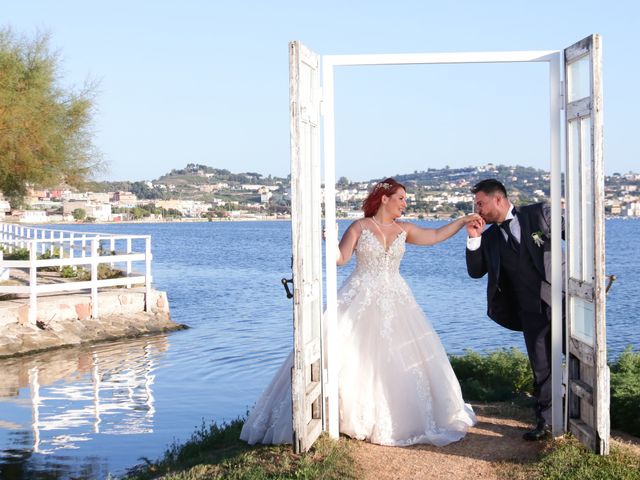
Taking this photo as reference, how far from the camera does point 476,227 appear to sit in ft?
22.7

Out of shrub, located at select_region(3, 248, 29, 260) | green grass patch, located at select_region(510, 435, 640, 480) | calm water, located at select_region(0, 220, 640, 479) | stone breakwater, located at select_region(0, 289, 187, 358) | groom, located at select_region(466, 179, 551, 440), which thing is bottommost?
calm water, located at select_region(0, 220, 640, 479)

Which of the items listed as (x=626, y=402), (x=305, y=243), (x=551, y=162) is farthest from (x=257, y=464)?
(x=626, y=402)

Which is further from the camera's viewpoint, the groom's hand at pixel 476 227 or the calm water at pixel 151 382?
the calm water at pixel 151 382

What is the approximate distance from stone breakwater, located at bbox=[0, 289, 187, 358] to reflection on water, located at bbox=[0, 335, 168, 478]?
499 mm

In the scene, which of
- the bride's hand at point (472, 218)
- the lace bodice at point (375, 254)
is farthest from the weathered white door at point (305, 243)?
the bride's hand at point (472, 218)

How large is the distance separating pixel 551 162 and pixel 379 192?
1.40m

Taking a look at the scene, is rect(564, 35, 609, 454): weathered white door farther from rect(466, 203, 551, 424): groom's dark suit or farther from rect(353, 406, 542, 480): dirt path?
rect(353, 406, 542, 480): dirt path

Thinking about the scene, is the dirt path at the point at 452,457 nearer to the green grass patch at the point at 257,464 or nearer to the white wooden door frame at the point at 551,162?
the green grass patch at the point at 257,464

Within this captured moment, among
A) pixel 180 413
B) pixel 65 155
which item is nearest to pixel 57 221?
pixel 65 155

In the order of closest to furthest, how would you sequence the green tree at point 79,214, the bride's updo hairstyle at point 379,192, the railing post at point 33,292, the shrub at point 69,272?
the bride's updo hairstyle at point 379,192
the railing post at point 33,292
the shrub at point 69,272
the green tree at point 79,214

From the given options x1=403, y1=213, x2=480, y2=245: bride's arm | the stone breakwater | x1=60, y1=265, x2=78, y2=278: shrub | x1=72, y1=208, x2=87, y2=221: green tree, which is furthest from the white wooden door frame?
x1=72, y1=208, x2=87, y2=221: green tree

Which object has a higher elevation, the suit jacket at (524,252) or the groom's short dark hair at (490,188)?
the groom's short dark hair at (490,188)

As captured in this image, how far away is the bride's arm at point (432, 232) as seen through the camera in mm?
7136

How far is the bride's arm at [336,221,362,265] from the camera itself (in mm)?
7332
